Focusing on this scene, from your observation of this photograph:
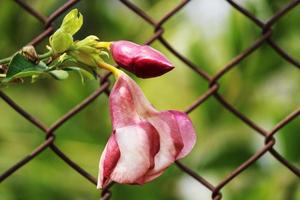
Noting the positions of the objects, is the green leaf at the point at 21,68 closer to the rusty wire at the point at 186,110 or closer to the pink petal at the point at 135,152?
the pink petal at the point at 135,152

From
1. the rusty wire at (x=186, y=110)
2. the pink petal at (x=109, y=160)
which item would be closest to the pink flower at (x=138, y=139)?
the pink petal at (x=109, y=160)

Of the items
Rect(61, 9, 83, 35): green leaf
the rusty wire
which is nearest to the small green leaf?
Rect(61, 9, 83, 35): green leaf

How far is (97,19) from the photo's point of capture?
8.18 ft

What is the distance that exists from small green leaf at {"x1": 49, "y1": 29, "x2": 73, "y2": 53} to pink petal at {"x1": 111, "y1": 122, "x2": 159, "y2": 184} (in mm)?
82

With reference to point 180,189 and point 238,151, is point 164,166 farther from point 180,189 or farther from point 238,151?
point 238,151

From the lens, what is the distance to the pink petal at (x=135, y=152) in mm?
654

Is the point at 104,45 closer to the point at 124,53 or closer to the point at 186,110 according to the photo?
the point at 124,53

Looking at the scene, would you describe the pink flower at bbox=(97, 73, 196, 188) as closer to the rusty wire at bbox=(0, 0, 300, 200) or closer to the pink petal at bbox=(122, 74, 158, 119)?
the pink petal at bbox=(122, 74, 158, 119)

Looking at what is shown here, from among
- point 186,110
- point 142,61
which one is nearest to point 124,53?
point 142,61

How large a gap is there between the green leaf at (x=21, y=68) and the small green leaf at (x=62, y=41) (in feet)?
0.13

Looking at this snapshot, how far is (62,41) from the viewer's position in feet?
2.29

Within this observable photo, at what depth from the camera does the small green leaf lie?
0.70m


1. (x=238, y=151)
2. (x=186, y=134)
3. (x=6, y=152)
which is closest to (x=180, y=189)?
(x=238, y=151)

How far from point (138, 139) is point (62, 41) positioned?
104mm
